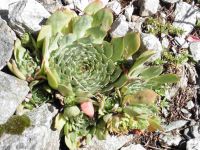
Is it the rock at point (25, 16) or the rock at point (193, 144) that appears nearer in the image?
the rock at point (25, 16)

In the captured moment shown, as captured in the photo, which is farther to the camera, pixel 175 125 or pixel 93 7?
pixel 175 125

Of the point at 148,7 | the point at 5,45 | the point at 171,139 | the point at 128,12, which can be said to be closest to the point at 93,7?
the point at 128,12

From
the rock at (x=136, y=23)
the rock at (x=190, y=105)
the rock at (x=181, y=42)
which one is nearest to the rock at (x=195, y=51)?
the rock at (x=181, y=42)

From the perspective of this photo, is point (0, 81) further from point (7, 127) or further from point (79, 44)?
point (79, 44)

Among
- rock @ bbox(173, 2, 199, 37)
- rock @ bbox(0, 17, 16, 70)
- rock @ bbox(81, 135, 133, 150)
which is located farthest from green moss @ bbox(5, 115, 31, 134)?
rock @ bbox(173, 2, 199, 37)

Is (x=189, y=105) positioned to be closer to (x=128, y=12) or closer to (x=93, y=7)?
(x=128, y=12)

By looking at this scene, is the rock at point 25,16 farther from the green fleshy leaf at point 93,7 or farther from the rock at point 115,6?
the rock at point 115,6
